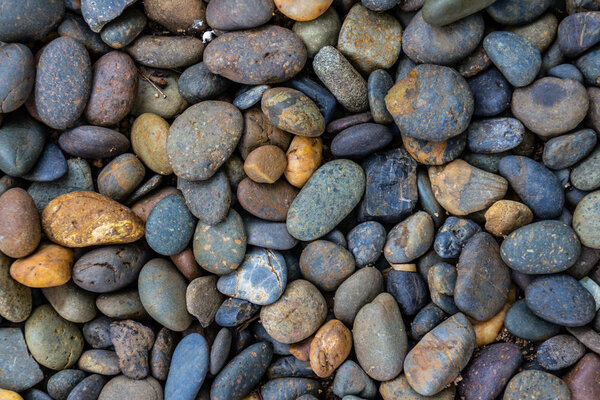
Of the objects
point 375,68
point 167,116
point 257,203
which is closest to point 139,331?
point 257,203

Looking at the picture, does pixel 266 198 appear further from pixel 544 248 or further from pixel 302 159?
pixel 544 248

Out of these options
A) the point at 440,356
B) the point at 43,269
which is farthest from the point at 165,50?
the point at 440,356

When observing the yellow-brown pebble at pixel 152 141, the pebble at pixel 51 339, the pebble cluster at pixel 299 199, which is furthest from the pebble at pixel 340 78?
the pebble at pixel 51 339

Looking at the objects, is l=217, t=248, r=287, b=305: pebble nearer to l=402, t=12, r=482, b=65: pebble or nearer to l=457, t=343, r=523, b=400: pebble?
l=457, t=343, r=523, b=400: pebble

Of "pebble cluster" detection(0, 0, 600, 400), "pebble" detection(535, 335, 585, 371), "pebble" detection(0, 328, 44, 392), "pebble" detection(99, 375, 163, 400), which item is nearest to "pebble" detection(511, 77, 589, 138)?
"pebble cluster" detection(0, 0, 600, 400)

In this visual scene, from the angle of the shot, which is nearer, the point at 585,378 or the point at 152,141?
the point at 585,378

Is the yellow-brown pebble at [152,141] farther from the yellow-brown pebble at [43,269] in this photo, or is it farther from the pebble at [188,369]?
the pebble at [188,369]
